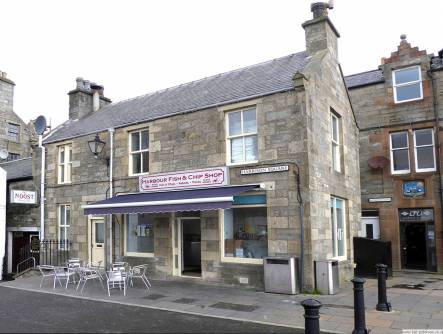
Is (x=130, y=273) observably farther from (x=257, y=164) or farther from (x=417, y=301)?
(x=417, y=301)

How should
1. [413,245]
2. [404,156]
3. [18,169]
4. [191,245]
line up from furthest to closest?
[18,169]
[404,156]
[413,245]
[191,245]

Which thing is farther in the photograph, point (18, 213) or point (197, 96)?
point (18, 213)

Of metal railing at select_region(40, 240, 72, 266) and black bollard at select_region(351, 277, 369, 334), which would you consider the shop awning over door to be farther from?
black bollard at select_region(351, 277, 369, 334)

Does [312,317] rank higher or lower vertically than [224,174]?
lower

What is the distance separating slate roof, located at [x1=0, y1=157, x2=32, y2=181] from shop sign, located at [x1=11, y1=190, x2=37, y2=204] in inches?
53.0

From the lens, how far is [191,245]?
14.6 meters

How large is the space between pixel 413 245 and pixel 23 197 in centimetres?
1544

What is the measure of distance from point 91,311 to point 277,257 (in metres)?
4.55

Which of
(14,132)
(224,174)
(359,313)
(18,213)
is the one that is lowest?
(359,313)

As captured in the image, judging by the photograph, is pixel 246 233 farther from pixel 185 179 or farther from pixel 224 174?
pixel 185 179

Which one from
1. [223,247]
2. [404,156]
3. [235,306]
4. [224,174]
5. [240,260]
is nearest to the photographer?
[235,306]

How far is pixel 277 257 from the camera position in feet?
34.8

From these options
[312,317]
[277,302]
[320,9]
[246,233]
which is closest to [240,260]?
[246,233]

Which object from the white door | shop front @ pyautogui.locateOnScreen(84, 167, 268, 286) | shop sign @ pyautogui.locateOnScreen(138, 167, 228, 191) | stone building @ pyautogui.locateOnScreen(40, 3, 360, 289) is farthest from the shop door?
the white door
